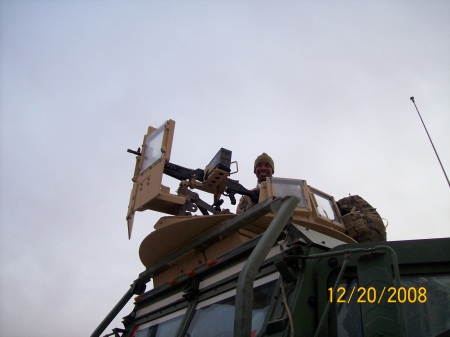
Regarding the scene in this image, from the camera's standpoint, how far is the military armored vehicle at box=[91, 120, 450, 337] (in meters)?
2.16

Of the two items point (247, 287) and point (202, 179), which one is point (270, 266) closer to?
point (247, 287)

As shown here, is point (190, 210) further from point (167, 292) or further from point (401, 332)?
point (401, 332)

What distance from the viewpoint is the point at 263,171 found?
5.66 m

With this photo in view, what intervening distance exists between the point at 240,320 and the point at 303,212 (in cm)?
187

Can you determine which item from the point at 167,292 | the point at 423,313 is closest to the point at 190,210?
the point at 167,292

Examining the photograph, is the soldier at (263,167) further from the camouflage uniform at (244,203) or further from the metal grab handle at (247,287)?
the metal grab handle at (247,287)

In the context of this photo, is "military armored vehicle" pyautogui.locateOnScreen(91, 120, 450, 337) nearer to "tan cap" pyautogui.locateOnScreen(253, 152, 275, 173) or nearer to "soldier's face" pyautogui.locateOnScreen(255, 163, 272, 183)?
"soldier's face" pyautogui.locateOnScreen(255, 163, 272, 183)

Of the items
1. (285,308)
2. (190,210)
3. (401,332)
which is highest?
(190,210)

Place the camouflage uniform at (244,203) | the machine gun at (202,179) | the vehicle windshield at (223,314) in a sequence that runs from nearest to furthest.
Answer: the vehicle windshield at (223,314) → the machine gun at (202,179) → the camouflage uniform at (244,203)

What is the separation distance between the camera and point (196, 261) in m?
3.84

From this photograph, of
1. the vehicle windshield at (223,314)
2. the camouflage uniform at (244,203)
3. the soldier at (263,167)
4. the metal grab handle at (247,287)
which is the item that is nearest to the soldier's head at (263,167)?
the soldier at (263,167)
